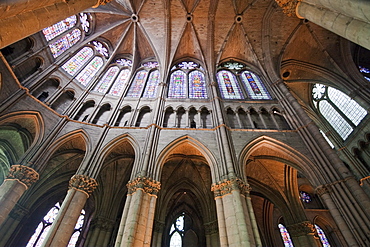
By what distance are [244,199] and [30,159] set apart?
9.03m

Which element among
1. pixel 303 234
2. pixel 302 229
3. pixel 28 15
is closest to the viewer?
pixel 28 15

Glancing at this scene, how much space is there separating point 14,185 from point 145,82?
32.5 ft

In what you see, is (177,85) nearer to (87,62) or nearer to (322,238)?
(87,62)

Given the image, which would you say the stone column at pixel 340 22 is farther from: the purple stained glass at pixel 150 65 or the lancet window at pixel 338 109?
the purple stained glass at pixel 150 65

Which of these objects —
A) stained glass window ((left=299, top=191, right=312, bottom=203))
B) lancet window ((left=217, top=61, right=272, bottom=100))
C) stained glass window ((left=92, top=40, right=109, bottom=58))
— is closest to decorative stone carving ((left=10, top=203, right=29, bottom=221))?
stained glass window ((left=92, top=40, right=109, bottom=58))

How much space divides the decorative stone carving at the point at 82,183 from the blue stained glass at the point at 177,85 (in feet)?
24.7

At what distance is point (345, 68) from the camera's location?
1473cm

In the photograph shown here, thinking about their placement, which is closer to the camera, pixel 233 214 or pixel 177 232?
pixel 233 214

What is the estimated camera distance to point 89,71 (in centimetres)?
1448

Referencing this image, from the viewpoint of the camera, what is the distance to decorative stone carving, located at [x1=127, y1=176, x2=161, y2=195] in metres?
7.96

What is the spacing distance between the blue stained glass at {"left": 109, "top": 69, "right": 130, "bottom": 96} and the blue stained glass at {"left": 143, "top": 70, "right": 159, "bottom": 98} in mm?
1677

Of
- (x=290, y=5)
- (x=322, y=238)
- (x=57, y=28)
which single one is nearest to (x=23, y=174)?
(x=57, y=28)

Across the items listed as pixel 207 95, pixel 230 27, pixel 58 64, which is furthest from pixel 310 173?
pixel 58 64

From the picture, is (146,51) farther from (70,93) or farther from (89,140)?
(89,140)
